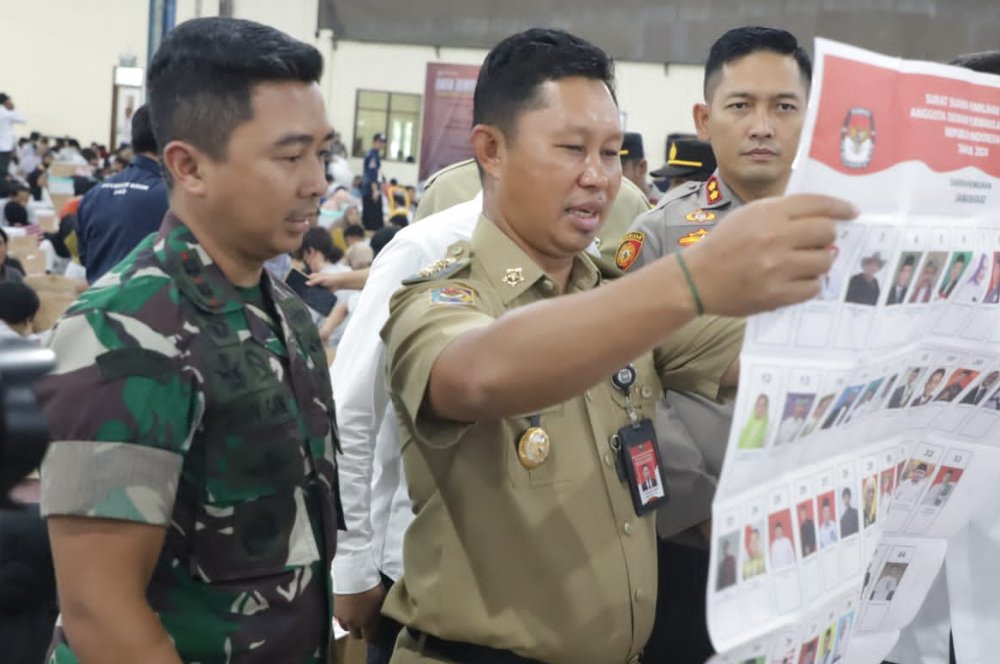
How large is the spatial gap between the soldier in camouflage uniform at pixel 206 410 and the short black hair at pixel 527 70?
0.83 ft

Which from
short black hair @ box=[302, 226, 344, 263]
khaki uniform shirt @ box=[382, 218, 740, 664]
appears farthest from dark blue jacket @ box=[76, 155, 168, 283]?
khaki uniform shirt @ box=[382, 218, 740, 664]

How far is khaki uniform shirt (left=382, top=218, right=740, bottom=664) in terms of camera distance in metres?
1.41

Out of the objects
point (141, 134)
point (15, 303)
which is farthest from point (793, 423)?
point (15, 303)

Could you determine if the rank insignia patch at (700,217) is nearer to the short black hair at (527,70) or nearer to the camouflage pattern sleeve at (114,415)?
the short black hair at (527,70)

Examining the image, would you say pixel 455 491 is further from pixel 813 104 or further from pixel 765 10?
Result: pixel 765 10

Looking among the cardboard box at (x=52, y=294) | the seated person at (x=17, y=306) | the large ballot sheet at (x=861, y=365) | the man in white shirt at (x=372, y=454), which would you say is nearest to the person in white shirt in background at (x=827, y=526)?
the large ballot sheet at (x=861, y=365)

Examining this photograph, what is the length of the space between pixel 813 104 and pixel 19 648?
1464 millimetres

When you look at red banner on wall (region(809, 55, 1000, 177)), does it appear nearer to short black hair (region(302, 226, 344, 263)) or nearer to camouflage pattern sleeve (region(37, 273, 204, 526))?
camouflage pattern sleeve (region(37, 273, 204, 526))

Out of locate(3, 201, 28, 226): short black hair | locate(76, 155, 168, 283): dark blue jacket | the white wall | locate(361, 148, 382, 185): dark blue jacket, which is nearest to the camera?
locate(76, 155, 168, 283): dark blue jacket

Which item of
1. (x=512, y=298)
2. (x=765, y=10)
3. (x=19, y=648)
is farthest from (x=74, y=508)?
(x=765, y=10)

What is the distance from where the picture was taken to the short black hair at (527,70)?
1516 mm

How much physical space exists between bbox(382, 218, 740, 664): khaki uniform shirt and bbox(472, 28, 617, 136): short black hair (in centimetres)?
16

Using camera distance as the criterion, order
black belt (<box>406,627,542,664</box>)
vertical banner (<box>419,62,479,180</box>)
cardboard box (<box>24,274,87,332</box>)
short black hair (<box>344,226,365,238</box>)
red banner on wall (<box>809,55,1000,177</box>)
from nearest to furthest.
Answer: red banner on wall (<box>809,55,1000,177</box>)
black belt (<box>406,627,542,664</box>)
cardboard box (<box>24,274,87,332</box>)
short black hair (<box>344,226,365,238</box>)
vertical banner (<box>419,62,479,180</box>)

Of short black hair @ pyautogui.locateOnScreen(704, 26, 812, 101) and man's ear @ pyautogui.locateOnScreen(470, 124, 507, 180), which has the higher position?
short black hair @ pyautogui.locateOnScreen(704, 26, 812, 101)
